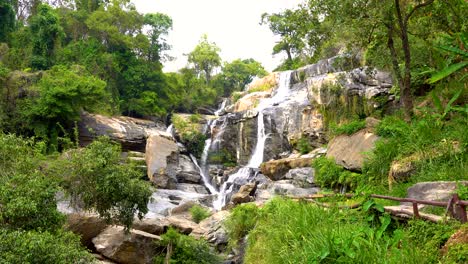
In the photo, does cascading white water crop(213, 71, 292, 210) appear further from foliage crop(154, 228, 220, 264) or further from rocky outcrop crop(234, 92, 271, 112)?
foliage crop(154, 228, 220, 264)

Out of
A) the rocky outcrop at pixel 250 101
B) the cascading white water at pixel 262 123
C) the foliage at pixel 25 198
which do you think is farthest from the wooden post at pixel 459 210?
the rocky outcrop at pixel 250 101

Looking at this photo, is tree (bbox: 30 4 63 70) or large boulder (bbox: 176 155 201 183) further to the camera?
tree (bbox: 30 4 63 70)

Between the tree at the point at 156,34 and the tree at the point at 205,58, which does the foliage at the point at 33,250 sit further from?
the tree at the point at 205,58

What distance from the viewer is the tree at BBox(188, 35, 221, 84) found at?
48.4 m

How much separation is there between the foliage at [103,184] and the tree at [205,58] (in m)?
38.4

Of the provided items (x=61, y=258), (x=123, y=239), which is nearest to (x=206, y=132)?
(x=123, y=239)

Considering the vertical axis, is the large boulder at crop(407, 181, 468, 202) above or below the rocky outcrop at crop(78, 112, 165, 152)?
below

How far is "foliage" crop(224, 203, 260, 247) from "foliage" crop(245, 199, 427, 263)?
10.2 ft

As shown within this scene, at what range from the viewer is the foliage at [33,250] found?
6.22m

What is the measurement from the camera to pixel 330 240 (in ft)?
13.7

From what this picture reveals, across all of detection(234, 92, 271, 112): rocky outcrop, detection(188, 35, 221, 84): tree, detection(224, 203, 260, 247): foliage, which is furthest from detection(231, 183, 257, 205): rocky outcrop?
detection(188, 35, 221, 84): tree

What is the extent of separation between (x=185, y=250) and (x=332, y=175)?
509 centimetres

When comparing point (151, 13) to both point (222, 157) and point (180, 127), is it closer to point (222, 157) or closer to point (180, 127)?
point (180, 127)

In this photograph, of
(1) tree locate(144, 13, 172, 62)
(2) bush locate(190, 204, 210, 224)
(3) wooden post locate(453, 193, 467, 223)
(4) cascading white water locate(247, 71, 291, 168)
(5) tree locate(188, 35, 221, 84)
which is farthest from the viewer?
(5) tree locate(188, 35, 221, 84)
